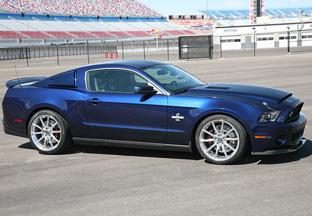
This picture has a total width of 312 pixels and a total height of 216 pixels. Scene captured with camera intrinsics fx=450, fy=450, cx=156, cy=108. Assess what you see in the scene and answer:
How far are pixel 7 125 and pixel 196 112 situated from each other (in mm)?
3441

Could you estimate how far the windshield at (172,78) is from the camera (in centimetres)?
675

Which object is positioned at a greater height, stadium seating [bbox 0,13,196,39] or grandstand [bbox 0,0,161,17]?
grandstand [bbox 0,0,161,17]

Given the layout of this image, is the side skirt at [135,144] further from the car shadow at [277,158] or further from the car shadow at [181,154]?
the car shadow at [277,158]

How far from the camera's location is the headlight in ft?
19.5

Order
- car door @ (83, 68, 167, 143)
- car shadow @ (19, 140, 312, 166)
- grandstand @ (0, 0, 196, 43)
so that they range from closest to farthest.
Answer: car shadow @ (19, 140, 312, 166) → car door @ (83, 68, 167, 143) → grandstand @ (0, 0, 196, 43)

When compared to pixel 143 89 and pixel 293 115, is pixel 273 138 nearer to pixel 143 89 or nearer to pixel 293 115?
pixel 293 115

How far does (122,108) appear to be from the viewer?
6.68 meters

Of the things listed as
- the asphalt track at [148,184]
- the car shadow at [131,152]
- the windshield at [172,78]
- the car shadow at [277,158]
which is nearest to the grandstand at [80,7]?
the car shadow at [131,152]

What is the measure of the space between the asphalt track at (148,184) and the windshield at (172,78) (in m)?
1.06

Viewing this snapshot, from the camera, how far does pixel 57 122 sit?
23.5ft

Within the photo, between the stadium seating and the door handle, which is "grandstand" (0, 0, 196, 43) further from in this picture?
the door handle

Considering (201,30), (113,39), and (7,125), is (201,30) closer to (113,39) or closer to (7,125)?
(113,39)

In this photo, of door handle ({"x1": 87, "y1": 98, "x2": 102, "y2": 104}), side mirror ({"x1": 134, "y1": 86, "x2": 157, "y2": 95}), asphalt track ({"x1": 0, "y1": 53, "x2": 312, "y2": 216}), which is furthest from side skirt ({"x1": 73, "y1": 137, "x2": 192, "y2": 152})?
side mirror ({"x1": 134, "y1": 86, "x2": 157, "y2": 95})

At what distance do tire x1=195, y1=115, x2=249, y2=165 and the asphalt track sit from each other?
163 millimetres
